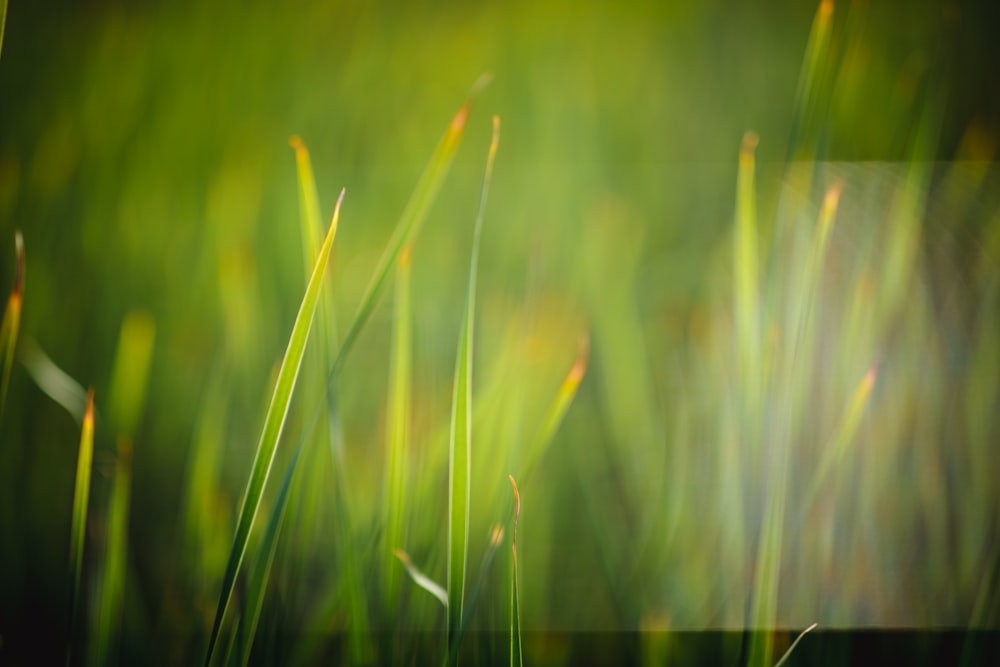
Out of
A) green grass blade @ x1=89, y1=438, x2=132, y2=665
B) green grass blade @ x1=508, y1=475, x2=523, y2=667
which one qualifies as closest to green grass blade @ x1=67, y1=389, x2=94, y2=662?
green grass blade @ x1=89, y1=438, x2=132, y2=665

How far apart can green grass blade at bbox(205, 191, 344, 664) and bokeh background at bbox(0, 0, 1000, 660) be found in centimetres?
10

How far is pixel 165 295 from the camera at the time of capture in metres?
0.53

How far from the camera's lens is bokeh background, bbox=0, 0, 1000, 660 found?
14.1 inches

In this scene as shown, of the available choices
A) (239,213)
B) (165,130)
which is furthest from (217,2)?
(239,213)

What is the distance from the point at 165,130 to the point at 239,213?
0.52ft

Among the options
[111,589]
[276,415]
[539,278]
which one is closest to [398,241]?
[276,415]

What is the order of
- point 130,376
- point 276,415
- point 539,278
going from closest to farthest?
point 276,415 → point 130,376 → point 539,278

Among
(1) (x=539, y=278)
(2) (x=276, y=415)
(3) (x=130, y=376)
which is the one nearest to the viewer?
(2) (x=276, y=415)

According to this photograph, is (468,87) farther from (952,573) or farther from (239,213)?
(952,573)

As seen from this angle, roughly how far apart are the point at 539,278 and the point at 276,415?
381mm

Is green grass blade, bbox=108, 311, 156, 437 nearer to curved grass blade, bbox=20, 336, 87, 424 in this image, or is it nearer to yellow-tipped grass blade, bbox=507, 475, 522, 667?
curved grass blade, bbox=20, 336, 87, 424

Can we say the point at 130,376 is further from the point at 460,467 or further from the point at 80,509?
the point at 460,467

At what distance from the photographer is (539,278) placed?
0.56 metres

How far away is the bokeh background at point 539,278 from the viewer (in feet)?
1.18
